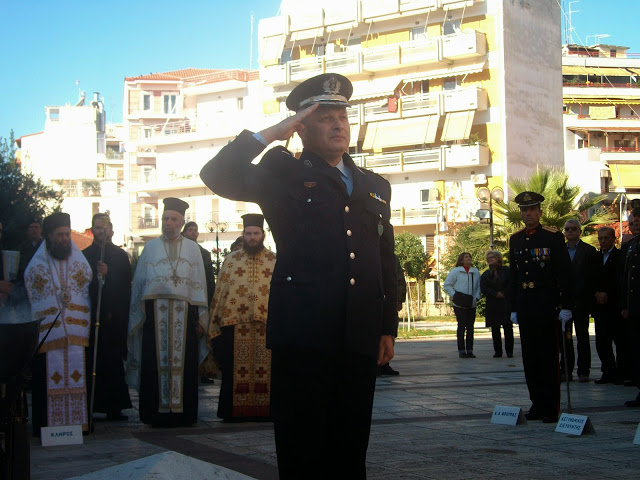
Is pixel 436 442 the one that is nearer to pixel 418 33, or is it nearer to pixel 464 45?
pixel 464 45

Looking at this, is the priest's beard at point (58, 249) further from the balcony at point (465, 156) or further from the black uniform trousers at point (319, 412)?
the balcony at point (465, 156)

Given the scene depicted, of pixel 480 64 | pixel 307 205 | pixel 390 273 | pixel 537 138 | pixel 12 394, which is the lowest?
pixel 12 394

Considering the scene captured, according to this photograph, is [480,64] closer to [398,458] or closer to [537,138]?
[537,138]

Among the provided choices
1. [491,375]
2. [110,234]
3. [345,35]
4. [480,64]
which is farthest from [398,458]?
[345,35]

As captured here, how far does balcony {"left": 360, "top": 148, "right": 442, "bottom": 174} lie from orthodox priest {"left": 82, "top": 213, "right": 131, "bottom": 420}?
41.0 metres

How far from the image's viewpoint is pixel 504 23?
164ft

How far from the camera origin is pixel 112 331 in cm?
1038

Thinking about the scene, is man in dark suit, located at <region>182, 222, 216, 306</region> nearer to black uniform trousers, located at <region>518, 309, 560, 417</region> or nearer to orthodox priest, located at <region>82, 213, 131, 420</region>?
orthodox priest, located at <region>82, 213, 131, 420</region>

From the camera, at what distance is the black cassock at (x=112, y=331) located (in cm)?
1017

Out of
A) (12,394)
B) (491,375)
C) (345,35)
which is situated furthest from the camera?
(345,35)

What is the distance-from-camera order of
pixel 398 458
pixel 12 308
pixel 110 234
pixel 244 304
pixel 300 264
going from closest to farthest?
1. pixel 300 264
2. pixel 398 458
3. pixel 12 308
4. pixel 244 304
5. pixel 110 234

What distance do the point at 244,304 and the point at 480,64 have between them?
42316 mm

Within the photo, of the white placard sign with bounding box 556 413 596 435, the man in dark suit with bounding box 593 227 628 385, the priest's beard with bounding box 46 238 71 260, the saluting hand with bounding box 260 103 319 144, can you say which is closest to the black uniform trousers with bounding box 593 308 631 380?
the man in dark suit with bounding box 593 227 628 385

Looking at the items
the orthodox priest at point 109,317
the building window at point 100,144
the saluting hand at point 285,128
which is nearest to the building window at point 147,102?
the building window at point 100,144
